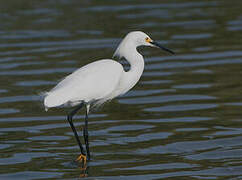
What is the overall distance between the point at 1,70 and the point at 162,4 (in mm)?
6940

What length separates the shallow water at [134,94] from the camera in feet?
26.5

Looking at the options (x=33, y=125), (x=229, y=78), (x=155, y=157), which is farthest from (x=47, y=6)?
(x=155, y=157)

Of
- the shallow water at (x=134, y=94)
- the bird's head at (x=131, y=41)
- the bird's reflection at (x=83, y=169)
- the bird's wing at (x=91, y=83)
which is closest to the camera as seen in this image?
the bird's reflection at (x=83, y=169)

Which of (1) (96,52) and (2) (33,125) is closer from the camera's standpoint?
(2) (33,125)

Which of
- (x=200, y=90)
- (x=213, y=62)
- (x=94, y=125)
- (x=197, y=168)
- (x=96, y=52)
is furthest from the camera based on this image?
(x=96, y=52)

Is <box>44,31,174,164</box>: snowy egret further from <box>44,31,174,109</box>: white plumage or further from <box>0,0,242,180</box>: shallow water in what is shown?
<box>0,0,242,180</box>: shallow water

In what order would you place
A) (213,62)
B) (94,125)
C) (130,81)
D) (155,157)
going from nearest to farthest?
(155,157) → (130,81) → (94,125) → (213,62)

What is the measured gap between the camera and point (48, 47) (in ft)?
49.1

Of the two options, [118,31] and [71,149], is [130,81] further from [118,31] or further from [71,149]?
[118,31]

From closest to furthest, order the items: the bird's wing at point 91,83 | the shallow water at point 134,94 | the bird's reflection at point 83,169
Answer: the bird's reflection at point 83,169 < the shallow water at point 134,94 < the bird's wing at point 91,83

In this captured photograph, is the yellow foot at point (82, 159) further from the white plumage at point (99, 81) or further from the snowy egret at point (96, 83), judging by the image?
the white plumage at point (99, 81)

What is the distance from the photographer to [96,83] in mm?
8391

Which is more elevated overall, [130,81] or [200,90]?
[130,81]

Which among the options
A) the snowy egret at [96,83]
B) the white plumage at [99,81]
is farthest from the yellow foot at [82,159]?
the white plumage at [99,81]
